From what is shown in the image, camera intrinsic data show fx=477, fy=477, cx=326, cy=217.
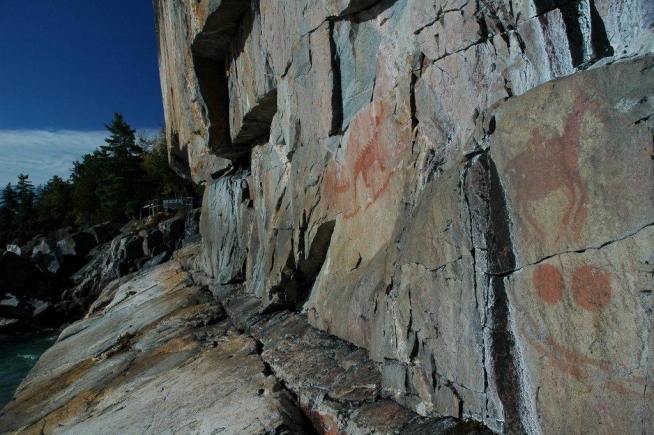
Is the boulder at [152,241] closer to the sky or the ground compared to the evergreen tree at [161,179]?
closer to the ground

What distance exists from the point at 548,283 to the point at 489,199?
826mm

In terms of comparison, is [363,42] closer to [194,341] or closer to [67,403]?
[194,341]

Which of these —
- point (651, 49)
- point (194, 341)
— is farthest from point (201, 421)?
point (651, 49)

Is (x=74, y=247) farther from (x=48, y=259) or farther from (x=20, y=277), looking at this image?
(x=20, y=277)

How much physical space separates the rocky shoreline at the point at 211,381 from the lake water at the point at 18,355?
2.93 meters

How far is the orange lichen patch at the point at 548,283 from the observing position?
344 cm

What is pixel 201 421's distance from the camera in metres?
6.15

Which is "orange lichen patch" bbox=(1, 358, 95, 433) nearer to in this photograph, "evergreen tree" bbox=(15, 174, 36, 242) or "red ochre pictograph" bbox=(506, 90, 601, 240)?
"red ochre pictograph" bbox=(506, 90, 601, 240)

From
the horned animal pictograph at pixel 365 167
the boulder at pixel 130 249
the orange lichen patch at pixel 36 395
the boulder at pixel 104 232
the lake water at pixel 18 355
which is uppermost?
the horned animal pictograph at pixel 365 167

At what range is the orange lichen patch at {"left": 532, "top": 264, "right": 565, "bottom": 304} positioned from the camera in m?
3.44

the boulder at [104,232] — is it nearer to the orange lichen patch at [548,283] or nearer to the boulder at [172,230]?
the boulder at [172,230]

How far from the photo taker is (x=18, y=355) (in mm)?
20578

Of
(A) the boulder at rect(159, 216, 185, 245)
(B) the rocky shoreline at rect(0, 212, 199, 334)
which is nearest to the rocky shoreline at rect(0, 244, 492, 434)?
(B) the rocky shoreline at rect(0, 212, 199, 334)

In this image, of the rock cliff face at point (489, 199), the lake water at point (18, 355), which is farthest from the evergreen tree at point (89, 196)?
the rock cliff face at point (489, 199)
